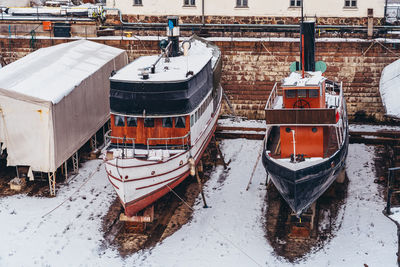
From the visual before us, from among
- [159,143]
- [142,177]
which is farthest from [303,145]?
[142,177]

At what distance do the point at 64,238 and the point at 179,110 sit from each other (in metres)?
5.86

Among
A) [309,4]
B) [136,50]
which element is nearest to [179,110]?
[136,50]

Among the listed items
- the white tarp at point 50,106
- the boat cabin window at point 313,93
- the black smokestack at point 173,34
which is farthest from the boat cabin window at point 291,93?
the white tarp at point 50,106

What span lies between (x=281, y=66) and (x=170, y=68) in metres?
9.86

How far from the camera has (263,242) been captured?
60.9 feet

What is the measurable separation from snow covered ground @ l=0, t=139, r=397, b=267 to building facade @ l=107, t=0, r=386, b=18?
14.3 metres

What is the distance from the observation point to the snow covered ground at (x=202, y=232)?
17578 mm

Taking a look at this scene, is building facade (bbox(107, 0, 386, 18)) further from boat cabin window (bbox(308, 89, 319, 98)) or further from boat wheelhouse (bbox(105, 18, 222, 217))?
boat cabin window (bbox(308, 89, 319, 98))

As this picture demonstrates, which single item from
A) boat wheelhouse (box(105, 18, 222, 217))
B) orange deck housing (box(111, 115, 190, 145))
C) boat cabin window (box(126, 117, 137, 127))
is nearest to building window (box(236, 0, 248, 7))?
boat wheelhouse (box(105, 18, 222, 217))

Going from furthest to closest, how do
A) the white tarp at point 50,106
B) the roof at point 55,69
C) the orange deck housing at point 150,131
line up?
the roof at point 55,69 → the white tarp at point 50,106 → the orange deck housing at point 150,131

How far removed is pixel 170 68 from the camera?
2217cm

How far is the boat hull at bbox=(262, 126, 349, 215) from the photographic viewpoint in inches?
715

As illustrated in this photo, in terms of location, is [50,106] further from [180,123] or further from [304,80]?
[304,80]

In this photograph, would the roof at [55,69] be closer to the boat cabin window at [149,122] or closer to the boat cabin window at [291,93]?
the boat cabin window at [149,122]
